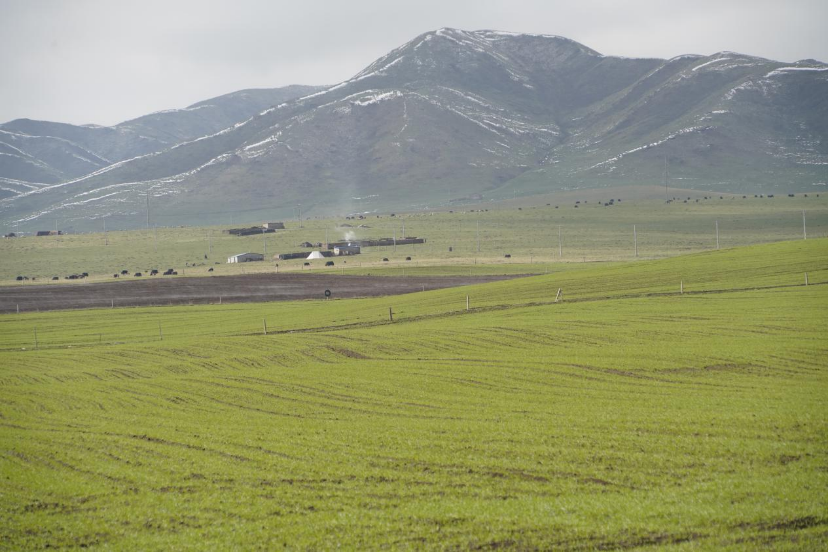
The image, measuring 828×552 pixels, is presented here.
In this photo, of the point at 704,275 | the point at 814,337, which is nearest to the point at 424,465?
the point at 814,337

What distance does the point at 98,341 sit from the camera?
66.1 m

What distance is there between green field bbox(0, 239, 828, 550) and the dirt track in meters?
38.5

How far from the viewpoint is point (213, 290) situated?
4087 inches

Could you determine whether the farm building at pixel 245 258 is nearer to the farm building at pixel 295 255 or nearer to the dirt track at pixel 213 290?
the farm building at pixel 295 255

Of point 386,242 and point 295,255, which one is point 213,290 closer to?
point 295,255

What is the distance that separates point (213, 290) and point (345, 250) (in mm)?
60086

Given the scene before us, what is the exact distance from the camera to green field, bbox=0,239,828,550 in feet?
59.0

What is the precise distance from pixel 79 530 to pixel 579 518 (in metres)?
11.2

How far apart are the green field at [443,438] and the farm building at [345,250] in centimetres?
10368

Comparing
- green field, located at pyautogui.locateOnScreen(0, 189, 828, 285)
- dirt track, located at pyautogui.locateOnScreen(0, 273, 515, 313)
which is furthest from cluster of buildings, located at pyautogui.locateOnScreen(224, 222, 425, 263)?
dirt track, located at pyautogui.locateOnScreen(0, 273, 515, 313)

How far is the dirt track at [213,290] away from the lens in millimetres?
95500

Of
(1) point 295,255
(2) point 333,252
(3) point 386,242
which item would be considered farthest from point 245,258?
(3) point 386,242

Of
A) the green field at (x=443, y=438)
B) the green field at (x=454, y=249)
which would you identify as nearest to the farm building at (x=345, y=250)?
the green field at (x=454, y=249)

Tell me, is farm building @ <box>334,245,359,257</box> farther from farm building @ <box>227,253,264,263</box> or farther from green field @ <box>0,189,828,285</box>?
farm building @ <box>227,253,264,263</box>
